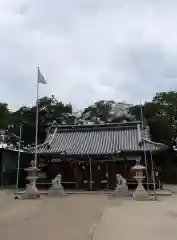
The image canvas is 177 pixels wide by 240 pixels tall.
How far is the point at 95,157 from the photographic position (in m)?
27.7

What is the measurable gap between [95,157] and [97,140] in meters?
2.76

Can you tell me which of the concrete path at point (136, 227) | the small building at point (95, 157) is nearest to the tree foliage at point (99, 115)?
the small building at point (95, 157)

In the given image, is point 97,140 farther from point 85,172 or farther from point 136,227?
point 136,227

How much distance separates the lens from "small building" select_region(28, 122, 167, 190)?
27.3 m

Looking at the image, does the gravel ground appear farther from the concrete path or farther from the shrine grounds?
the concrete path

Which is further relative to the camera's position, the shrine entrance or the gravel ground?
the shrine entrance

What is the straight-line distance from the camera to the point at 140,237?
795cm

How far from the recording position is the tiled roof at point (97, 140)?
1085 inches

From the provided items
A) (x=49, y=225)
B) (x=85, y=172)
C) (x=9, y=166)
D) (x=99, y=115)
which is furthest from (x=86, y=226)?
(x=99, y=115)

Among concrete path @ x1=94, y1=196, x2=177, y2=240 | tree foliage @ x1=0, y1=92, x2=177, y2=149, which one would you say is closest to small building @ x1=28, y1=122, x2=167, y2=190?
tree foliage @ x1=0, y1=92, x2=177, y2=149

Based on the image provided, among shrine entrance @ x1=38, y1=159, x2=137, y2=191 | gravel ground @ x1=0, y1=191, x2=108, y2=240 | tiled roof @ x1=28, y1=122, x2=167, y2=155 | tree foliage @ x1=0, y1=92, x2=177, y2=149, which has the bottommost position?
gravel ground @ x1=0, y1=191, x2=108, y2=240

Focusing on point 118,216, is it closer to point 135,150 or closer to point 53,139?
point 135,150

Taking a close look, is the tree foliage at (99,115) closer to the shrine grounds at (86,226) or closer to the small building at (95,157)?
the small building at (95,157)

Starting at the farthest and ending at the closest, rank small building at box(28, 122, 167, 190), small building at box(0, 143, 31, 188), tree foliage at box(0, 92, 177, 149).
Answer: tree foliage at box(0, 92, 177, 149) < small building at box(0, 143, 31, 188) < small building at box(28, 122, 167, 190)
